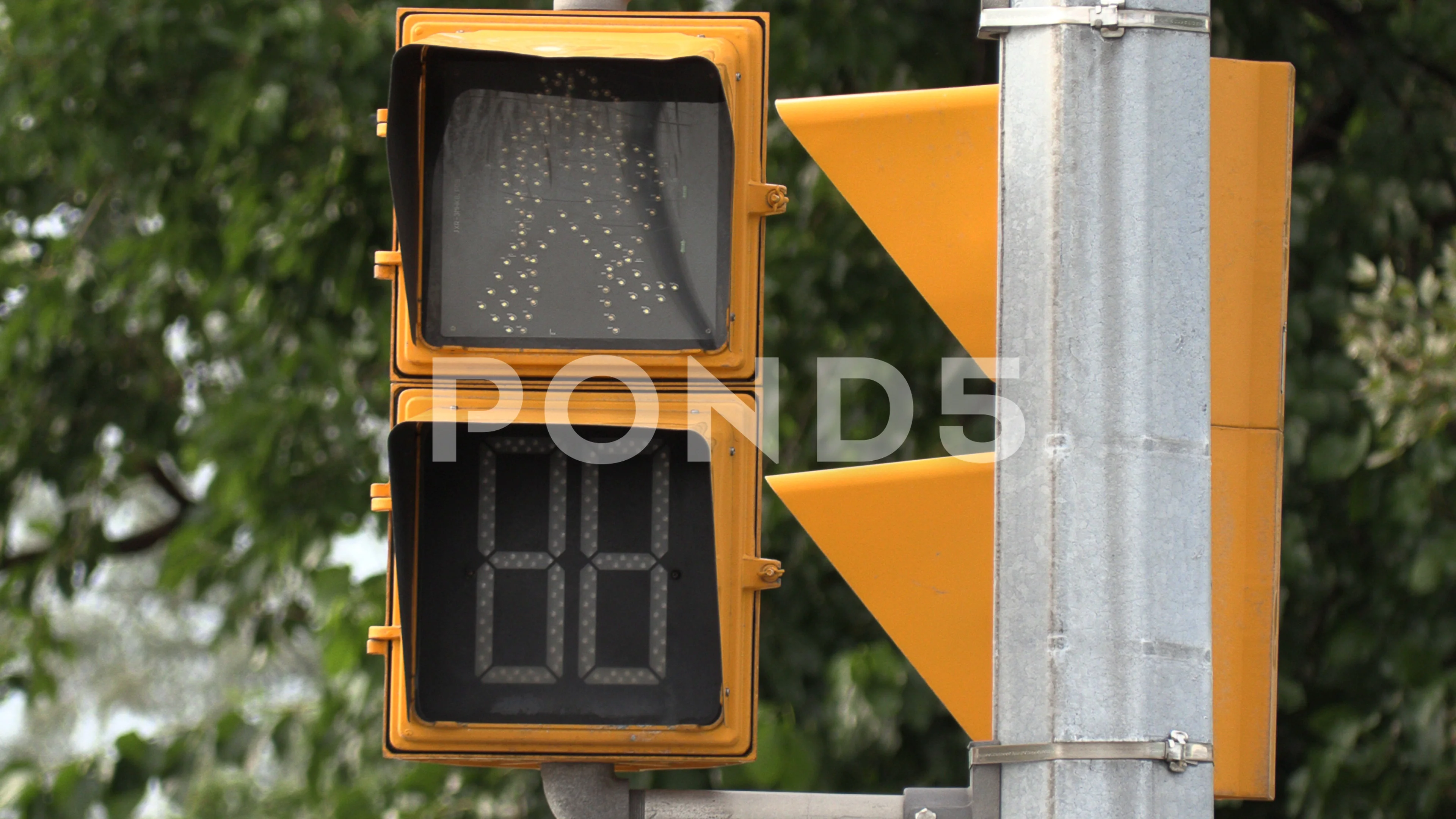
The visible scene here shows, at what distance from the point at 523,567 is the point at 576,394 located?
26 cm

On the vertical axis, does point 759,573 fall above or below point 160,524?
above

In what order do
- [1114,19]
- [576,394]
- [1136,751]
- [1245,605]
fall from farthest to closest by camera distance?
[576,394], [1245,605], [1114,19], [1136,751]

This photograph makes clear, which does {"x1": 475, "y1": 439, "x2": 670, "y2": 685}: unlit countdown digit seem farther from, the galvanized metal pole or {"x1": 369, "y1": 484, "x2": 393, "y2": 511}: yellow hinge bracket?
the galvanized metal pole

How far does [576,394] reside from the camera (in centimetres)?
229

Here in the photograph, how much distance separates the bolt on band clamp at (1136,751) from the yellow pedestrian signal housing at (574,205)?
29.0 inches

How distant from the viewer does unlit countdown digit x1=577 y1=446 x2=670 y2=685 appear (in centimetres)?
231

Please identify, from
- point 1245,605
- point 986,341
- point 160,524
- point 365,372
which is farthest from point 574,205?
point 160,524

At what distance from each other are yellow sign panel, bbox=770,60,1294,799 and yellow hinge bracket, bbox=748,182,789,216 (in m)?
0.26

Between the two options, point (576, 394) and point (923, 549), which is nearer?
point (923, 549)

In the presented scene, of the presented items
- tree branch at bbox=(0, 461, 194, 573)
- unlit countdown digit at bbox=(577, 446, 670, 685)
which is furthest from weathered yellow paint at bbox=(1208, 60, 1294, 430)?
tree branch at bbox=(0, 461, 194, 573)

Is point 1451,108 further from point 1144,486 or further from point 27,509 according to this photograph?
point 27,509

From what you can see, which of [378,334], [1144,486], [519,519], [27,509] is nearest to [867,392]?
[378,334]

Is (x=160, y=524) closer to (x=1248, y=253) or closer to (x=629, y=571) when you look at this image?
(x=629, y=571)

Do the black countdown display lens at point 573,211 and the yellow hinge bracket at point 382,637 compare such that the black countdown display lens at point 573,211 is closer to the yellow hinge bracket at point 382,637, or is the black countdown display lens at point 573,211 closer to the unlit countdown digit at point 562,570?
the unlit countdown digit at point 562,570
